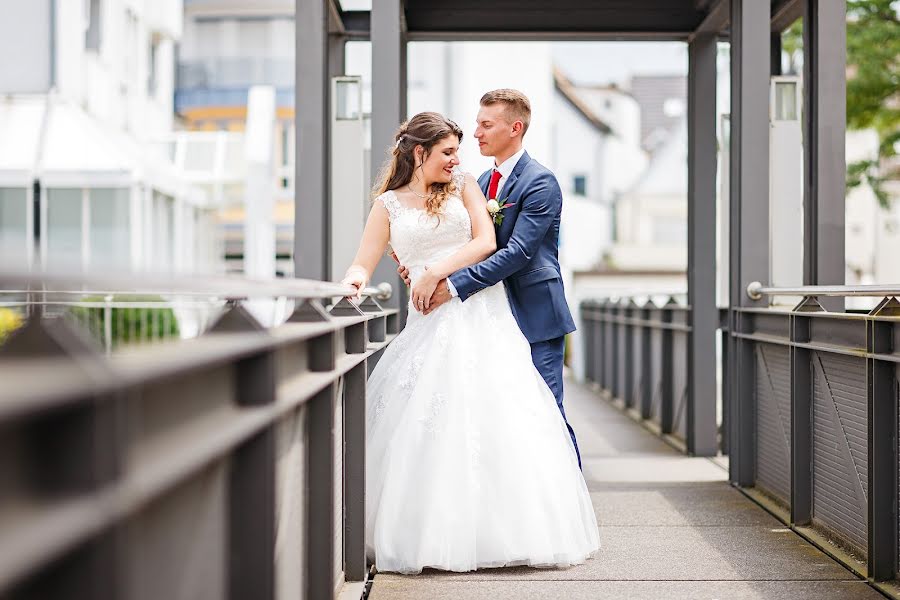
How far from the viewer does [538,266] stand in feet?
18.7

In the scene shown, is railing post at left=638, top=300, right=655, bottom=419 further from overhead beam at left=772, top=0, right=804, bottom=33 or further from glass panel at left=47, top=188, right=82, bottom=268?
glass panel at left=47, top=188, right=82, bottom=268

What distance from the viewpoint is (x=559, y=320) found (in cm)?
566

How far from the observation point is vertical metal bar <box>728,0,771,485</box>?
24.2ft

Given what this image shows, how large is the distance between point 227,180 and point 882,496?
2485 cm

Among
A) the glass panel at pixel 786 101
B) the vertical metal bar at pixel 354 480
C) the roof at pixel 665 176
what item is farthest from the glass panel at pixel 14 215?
the roof at pixel 665 176

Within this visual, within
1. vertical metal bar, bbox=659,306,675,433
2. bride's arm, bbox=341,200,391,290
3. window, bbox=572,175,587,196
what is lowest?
vertical metal bar, bbox=659,306,675,433

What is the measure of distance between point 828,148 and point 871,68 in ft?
39.7

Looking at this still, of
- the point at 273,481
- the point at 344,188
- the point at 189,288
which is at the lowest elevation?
the point at 273,481

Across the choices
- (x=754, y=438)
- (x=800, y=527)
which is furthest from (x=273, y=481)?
(x=754, y=438)

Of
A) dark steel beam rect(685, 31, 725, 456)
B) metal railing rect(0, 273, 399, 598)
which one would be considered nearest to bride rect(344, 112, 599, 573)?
metal railing rect(0, 273, 399, 598)

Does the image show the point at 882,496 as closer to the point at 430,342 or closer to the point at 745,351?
the point at 430,342

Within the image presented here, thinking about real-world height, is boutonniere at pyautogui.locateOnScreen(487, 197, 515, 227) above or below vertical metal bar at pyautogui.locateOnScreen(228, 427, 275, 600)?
above

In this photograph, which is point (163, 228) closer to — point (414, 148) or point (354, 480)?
point (414, 148)

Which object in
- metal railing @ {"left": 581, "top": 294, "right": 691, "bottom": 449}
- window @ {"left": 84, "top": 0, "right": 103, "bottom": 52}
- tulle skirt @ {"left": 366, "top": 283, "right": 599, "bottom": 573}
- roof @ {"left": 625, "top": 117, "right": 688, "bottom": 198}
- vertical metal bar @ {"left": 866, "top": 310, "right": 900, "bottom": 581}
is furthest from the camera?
roof @ {"left": 625, "top": 117, "right": 688, "bottom": 198}
